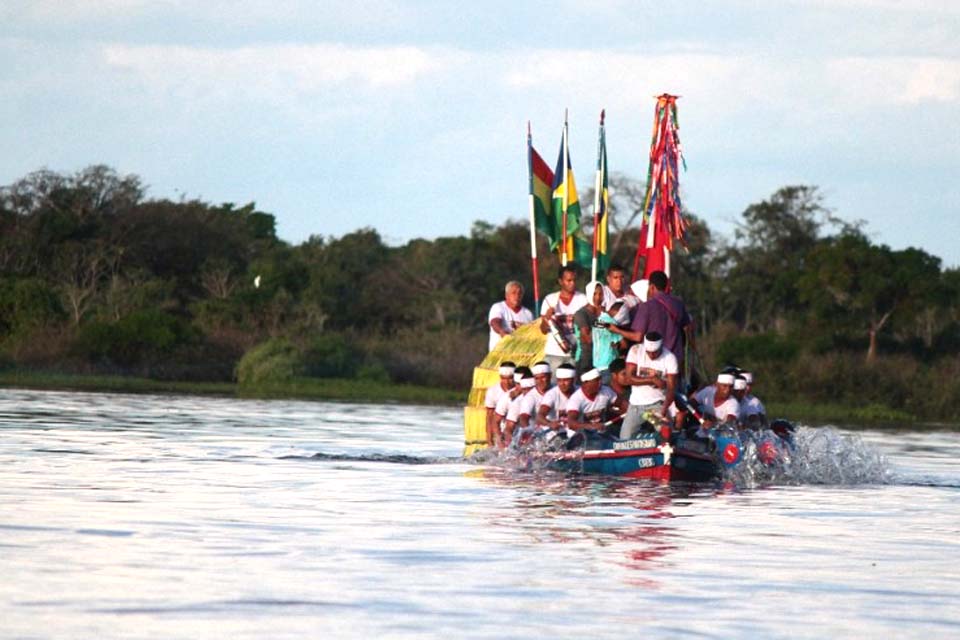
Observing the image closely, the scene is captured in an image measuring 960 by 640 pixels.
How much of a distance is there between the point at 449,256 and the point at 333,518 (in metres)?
56.3

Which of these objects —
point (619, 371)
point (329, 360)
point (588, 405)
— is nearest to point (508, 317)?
point (588, 405)

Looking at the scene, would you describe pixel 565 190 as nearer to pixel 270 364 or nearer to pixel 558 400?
pixel 558 400

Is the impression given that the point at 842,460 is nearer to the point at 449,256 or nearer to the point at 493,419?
the point at 493,419

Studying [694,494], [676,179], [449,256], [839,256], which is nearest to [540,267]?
[449,256]

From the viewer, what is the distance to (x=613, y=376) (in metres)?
23.0

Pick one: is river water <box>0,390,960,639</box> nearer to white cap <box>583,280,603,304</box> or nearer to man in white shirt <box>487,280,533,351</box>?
man in white shirt <box>487,280,533,351</box>

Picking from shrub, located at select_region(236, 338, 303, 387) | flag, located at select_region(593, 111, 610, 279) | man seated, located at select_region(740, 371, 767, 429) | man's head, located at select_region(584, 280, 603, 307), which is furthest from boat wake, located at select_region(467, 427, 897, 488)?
shrub, located at select_region(236, 338, 303, 387)

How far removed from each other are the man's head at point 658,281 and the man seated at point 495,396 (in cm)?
300

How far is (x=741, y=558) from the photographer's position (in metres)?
14.5

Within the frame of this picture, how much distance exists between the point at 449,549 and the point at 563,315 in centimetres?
959

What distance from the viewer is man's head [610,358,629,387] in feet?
72.5

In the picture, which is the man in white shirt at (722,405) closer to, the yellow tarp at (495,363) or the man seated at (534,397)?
the man seated at (534,397)

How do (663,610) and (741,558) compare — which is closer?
(663,610)

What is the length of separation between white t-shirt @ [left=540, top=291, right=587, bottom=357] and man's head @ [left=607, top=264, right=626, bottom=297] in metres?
0.83
